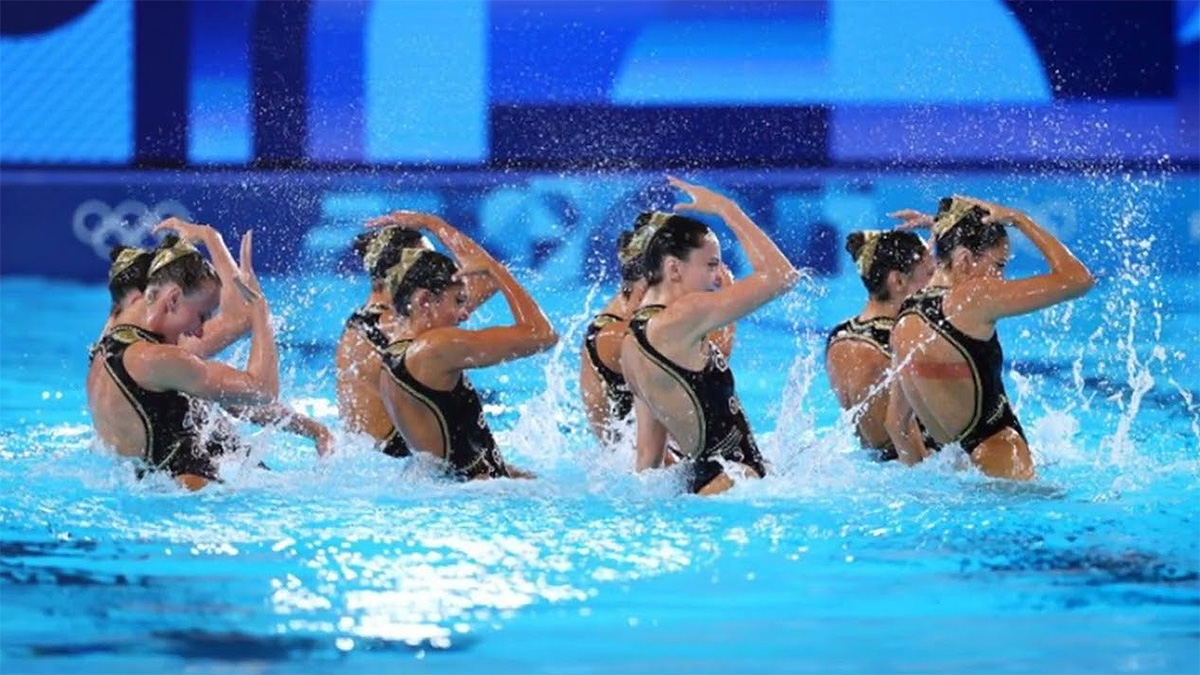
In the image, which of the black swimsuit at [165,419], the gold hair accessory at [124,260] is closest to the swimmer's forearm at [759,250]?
the black swimsuit at [165,419]

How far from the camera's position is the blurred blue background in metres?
14.9

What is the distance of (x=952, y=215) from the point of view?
7.16m

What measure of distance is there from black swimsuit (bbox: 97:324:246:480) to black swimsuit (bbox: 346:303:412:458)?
3.25 feet

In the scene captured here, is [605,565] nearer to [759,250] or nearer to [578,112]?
[759,250]

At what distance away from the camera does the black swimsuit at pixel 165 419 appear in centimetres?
690

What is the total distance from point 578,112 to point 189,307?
8650 millimetres

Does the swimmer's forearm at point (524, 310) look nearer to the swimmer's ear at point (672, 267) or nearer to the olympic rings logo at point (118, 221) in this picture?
the swimmer's ear at point (672, 267)

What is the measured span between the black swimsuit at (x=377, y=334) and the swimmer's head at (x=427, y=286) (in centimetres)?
93

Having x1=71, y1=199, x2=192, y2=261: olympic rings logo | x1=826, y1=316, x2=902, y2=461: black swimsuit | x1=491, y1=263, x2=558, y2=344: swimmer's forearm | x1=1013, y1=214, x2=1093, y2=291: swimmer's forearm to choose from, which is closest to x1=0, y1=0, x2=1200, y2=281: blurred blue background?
x1=71, y1=199, x2=192, y2=261: olympic rings logo

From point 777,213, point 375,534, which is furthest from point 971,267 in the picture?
point 777,213

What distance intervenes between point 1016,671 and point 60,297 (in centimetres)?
1103

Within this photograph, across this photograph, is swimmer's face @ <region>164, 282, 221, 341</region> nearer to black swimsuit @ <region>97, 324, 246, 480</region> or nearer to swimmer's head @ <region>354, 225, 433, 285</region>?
black swimsuit @ <region>97, 324, 246, 480</region>

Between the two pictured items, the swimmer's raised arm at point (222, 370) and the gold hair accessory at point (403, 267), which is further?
the gold hair accessory at point (403, 267)

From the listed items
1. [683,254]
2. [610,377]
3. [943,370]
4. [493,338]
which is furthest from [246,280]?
[943,370]
